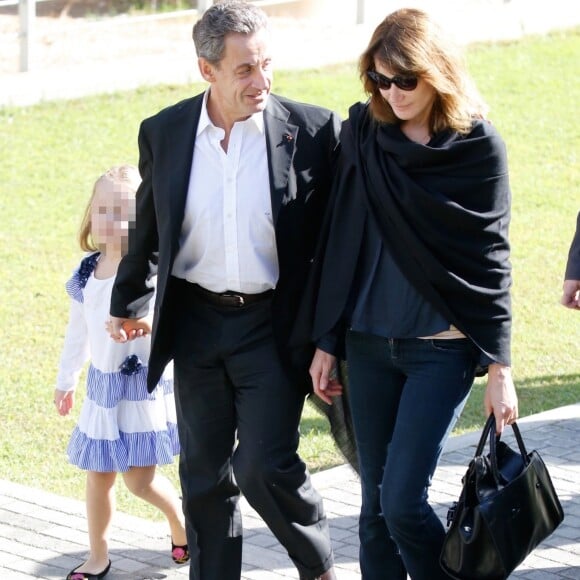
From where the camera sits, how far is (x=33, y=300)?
31.0ft

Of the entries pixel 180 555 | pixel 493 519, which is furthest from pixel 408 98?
pixel 180 555

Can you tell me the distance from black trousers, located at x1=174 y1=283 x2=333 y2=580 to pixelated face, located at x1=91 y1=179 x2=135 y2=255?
613mm

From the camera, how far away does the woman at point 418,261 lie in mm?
4082

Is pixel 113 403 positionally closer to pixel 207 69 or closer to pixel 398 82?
pixel 207 69

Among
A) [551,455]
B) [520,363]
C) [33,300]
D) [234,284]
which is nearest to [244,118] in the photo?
[234,284]

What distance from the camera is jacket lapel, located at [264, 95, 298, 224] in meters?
4.39

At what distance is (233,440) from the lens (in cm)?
469

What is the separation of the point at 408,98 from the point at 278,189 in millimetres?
559

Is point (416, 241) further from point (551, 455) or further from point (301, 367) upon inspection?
point (551, 455)

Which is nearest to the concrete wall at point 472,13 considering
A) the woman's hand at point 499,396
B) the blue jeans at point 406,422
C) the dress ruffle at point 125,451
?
the dress ruffle at point 125,451

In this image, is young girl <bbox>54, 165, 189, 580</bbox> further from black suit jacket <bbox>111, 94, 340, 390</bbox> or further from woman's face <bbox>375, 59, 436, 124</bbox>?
woman's face <bbox>375, 59, 436, 124</bbox>

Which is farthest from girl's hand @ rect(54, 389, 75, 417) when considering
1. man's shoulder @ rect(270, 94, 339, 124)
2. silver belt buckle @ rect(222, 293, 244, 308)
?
man's shoulder @ rect(270, 94, 339, 124)

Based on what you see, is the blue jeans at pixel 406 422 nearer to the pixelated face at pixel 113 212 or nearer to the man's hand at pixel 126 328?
the man's hand at pixel 126 328

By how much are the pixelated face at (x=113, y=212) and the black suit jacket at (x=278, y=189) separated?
1.52 feet
